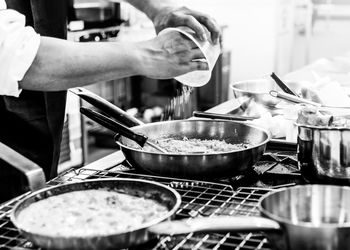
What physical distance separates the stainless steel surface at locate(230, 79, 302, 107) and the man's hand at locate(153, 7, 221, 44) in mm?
465

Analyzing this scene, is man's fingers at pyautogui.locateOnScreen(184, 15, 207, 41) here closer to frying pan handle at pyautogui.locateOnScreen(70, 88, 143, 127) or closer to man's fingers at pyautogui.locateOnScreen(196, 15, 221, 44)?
man's fingers at pyautogui.locateOnScreen(196, 15, 221, 44)

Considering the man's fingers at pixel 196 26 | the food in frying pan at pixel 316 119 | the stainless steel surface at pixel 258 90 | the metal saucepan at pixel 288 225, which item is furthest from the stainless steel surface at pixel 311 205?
the stainless steel surface at pixel 258 90

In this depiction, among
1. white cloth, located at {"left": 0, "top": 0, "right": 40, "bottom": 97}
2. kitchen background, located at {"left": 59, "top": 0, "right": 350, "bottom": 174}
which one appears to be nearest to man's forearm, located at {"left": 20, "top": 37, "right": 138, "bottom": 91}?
white cloth, located at {"left": 0, "top": 0, "right": 40, "bottom": 97}

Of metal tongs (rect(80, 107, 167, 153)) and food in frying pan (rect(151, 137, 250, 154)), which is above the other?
metal tongs (rect(80, 107, 167, 153))

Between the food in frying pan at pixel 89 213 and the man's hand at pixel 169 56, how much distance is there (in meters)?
0.43

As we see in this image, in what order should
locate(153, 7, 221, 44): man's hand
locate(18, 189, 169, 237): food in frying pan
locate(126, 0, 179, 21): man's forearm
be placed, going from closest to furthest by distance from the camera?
locate(18, 189, 169, 237): food in frying pan < locate(153, 7, 221, 44): man's hand < locate(126, 0, 179, 21): man's forearm

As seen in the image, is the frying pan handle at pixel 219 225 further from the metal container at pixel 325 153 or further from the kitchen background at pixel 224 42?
the kitchen background at pixel 224 42

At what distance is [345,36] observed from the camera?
779cm

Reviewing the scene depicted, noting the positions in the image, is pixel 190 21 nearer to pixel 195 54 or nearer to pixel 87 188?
pixel 195 54

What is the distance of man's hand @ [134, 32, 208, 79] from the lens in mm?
1529

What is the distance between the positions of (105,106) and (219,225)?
33.0 inches

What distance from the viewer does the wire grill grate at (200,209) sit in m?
1.12

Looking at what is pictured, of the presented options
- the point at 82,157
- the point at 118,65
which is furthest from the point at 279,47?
the point at 118,65

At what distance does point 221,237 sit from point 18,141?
3.85ft
